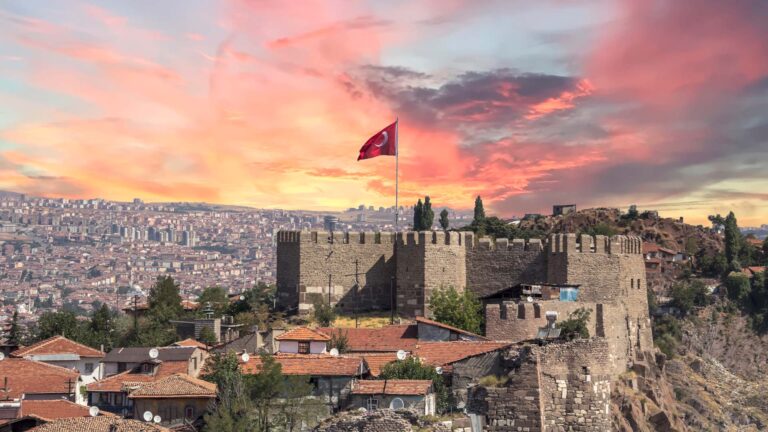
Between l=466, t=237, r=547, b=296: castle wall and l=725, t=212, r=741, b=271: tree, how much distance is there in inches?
2285

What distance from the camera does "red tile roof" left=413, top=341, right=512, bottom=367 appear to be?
34219 mm

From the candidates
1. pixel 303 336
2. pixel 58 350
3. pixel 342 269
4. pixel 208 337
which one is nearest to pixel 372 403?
pixel 303 336

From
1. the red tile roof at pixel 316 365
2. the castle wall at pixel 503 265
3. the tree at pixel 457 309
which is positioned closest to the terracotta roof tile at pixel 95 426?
the red tile roof at pixel 316 365

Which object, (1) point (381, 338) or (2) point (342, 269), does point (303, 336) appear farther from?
(2) point (342, 269)

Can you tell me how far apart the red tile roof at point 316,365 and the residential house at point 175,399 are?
151cm

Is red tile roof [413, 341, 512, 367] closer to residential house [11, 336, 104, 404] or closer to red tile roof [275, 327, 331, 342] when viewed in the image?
red tile roof [275, 327, 331, 342]

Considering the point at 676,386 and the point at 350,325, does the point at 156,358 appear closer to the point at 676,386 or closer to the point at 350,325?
the point at 350,325

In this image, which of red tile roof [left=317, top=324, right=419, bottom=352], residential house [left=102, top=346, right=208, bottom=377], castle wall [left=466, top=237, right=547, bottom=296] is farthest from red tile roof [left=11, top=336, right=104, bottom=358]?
castle wall [left=466, top=237, right=547, bottom=296]

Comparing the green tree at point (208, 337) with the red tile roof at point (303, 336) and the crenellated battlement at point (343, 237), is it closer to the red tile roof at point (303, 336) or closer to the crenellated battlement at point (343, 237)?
the crenellated battlement at point (343, 237)

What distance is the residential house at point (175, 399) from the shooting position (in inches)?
1336

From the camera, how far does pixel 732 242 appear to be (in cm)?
10938

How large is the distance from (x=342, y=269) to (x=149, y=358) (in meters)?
12.5

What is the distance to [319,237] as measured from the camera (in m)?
53.4

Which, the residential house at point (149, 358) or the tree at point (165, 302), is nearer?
the residential house at point (149, 358)
